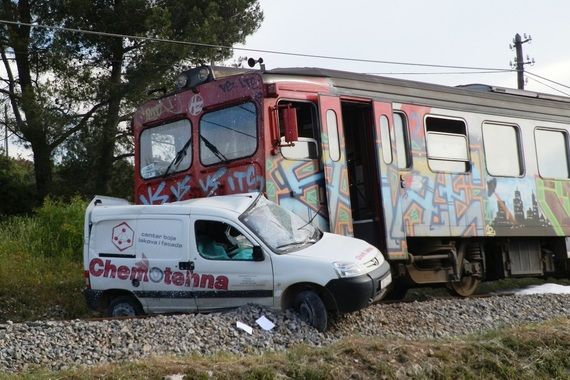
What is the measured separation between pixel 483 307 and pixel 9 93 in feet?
47.8

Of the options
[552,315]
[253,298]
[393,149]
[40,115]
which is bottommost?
[552,315]

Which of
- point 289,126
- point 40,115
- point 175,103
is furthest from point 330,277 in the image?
point 40,115

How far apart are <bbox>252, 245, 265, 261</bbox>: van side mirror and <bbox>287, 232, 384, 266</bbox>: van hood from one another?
349mm

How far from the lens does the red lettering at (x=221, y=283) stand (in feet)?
30.7

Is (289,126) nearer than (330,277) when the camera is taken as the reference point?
No

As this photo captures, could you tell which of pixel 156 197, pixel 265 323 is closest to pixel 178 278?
pixel 265 323

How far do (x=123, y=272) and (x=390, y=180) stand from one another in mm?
4132

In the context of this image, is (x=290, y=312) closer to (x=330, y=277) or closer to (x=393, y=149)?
(x=330, y=277)

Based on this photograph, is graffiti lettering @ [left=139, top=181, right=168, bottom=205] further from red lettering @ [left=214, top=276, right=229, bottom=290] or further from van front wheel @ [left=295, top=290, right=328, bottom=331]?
van front wheel @ [left=295, top=290, right=328, bottom=331]

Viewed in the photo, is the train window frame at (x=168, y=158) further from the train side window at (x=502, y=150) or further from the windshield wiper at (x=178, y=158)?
the train side window at (x=502, y=150)

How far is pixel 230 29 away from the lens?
69.5 ft

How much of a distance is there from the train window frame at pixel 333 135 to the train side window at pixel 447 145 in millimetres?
2007

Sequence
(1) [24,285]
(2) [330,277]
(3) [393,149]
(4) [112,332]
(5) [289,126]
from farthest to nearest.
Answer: (1) [24,285] → (3) [393,149] → (5) [289,126] → (2) [330,277] → (4) [112,332]

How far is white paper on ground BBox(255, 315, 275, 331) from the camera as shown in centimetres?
840
